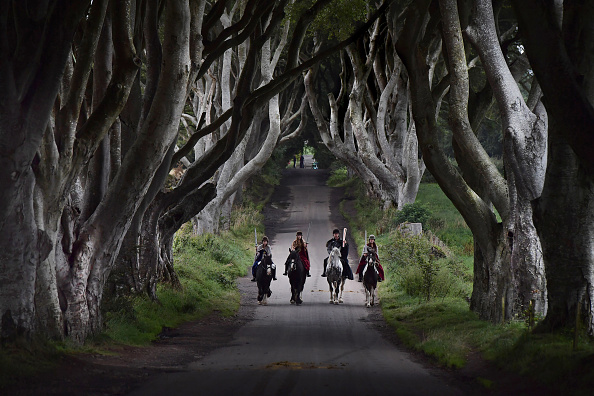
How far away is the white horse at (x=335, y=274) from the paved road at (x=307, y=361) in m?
0.41

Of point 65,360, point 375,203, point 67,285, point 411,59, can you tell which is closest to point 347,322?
point 411,59

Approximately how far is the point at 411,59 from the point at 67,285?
25.9ft

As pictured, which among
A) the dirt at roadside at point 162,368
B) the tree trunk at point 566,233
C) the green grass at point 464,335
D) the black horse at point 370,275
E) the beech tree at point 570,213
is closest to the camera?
the dirt at roadside at point 162,368

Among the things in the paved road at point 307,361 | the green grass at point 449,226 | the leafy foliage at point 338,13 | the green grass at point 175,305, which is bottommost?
the paved road at point 307,361

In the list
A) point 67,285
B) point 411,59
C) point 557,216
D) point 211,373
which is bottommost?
point 211,373

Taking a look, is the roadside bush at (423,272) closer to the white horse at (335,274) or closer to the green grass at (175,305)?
the white horse at (335,274)

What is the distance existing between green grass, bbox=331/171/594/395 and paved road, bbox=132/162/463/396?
28.5 inches

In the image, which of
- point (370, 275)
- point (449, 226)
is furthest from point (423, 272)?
point (449, 226)

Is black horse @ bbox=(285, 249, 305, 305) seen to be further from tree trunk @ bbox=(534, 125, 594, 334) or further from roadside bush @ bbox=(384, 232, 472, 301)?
tree trunk @ bbox=(534, 125, 594, 334)

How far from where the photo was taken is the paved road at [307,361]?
9289mm

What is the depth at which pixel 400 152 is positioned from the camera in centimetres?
3606

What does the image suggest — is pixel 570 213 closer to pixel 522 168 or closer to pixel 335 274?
pixel 522 168

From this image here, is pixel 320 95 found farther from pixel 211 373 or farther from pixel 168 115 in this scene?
pixel 211 373

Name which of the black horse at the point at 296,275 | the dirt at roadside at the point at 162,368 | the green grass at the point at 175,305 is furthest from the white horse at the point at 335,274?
the dirt at roadside at the point at 162,368
